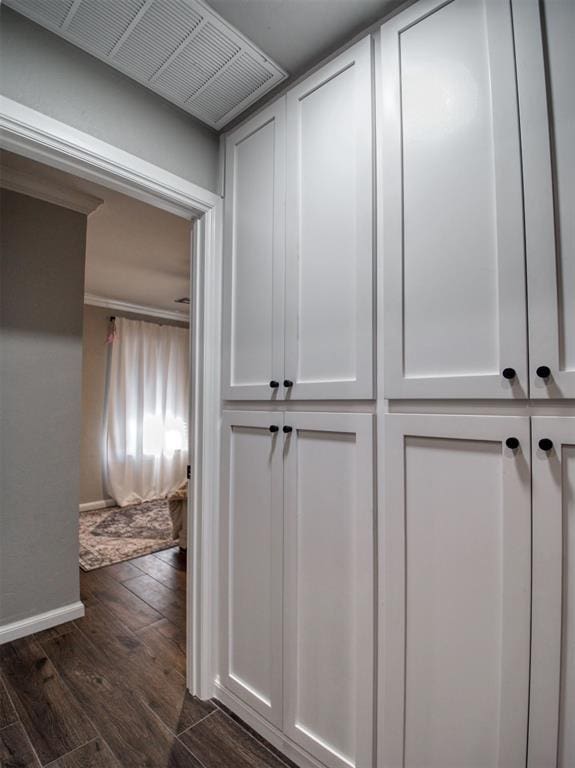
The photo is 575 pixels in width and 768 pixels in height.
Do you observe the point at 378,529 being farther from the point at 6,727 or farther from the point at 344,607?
the point at 6,727

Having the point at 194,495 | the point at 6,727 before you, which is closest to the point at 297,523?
the point at 194,495

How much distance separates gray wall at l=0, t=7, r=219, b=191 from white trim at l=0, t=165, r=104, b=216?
3.39 ft

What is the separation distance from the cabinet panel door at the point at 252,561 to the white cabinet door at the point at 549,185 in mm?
841

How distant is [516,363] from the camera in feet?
3.05

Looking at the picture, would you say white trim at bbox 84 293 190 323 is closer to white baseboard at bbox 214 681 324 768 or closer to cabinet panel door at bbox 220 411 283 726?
cabinet panel door at bbox 220 411 283 726

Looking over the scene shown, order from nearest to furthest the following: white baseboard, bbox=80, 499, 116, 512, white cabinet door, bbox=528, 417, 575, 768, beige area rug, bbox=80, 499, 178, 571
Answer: white cabinet door, bbox=528, 417, 575, 768 < beige area rug, bbox=80, 499, 178, 571 < white baseboard, bbox=80, 499, 116, 512

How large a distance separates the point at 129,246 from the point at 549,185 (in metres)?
3.20

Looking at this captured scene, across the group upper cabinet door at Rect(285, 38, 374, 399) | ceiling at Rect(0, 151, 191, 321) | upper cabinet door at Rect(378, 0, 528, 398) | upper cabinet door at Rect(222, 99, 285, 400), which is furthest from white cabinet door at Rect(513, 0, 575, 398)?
ceiling at Rect(0, 151, 191, 321)

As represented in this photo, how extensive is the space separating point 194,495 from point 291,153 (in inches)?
54.6

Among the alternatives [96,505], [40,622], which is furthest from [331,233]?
[96,505]

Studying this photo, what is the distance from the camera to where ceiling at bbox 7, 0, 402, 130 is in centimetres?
120

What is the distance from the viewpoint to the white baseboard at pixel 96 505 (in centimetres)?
466

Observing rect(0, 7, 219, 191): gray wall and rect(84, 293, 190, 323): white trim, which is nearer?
rect(0, 7, 219, 191): gray wall

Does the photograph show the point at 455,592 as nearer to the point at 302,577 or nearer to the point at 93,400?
the point at 302,577
